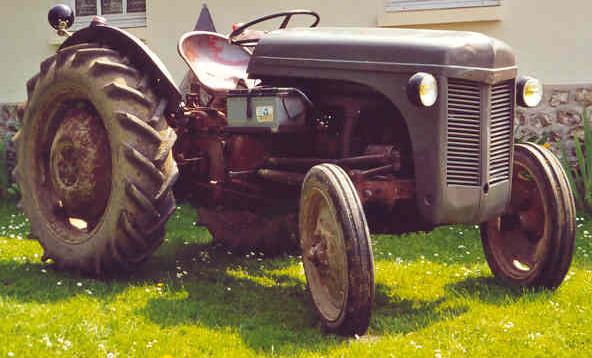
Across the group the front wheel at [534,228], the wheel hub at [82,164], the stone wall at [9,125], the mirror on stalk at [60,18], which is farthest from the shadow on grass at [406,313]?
the stone wall at [9,125]

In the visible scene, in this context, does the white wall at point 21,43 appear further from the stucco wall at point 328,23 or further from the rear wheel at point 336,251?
the rear wheel at point 336,251

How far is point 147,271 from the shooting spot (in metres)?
5.19

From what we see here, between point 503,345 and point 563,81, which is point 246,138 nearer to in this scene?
point 503,345

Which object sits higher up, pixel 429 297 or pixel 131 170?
pixel 131 170

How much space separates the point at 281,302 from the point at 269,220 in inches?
48.5

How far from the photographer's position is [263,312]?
14.4ft

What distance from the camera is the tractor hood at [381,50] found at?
4.02 m

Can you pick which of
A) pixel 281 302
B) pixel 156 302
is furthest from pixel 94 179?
pixel 281 302

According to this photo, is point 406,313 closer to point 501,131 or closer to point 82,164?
point 501,131

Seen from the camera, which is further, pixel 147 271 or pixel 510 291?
pixel 147 271

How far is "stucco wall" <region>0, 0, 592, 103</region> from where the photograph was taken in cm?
750

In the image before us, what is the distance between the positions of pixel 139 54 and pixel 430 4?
384 centimetres

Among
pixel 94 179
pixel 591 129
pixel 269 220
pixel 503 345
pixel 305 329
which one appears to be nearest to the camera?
pixel 503 345

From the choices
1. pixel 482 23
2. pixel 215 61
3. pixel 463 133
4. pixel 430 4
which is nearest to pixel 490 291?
pixel 463 133
